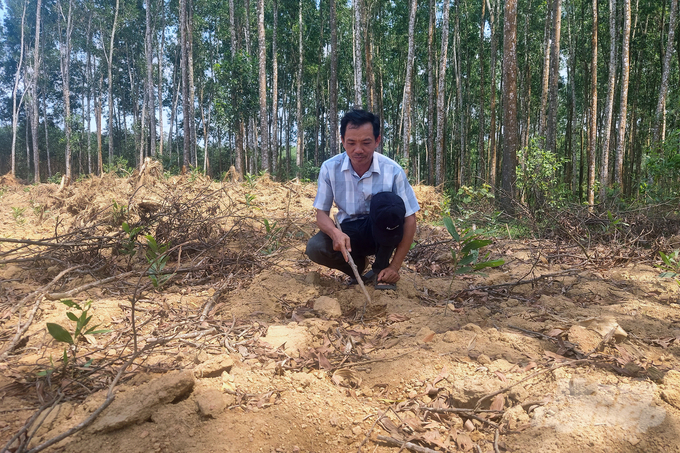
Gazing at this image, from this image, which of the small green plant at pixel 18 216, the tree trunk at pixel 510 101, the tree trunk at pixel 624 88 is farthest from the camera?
the tree trunk at pixel 624 88

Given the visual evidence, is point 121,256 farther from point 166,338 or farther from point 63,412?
point 63,412

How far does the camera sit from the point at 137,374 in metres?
1.62

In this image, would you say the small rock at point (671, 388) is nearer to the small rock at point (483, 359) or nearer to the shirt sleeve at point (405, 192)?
the small rock at point (483, 359)

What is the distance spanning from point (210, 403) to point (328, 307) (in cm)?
115

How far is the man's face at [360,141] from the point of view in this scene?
2.63m

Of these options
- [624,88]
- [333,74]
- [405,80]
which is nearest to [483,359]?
[624,88]

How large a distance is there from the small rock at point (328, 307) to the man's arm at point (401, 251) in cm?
43

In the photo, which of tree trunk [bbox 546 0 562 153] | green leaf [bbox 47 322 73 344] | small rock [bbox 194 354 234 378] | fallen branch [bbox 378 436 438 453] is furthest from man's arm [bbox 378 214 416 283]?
tree trunk [bbox 546 0 562 153]

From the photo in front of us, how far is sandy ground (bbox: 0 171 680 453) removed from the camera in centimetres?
133

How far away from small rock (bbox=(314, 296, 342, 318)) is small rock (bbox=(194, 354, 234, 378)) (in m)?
0.84

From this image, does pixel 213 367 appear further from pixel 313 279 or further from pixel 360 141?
pixel 360 141

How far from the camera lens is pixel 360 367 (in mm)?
1834

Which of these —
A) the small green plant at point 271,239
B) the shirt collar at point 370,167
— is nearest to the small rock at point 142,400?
the shirt collar at point 370,167

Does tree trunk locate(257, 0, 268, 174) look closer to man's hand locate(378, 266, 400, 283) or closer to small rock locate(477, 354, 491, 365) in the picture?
man's hand locate(378, 266, 400, 283)
